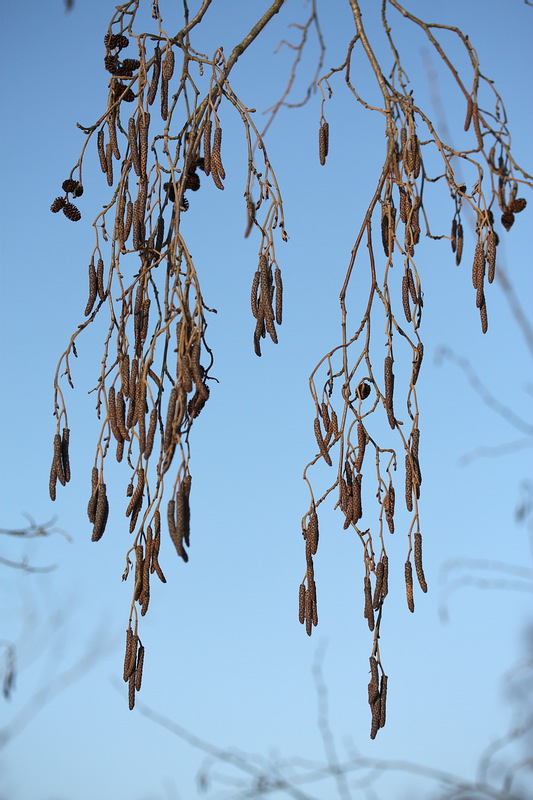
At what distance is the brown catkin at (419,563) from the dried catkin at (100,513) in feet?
1.66

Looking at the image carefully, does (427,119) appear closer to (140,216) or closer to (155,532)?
(140,216)

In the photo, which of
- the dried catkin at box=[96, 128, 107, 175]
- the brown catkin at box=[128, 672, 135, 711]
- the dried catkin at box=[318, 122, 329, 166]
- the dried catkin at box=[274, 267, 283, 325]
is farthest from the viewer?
the dried catkin at box=[318, 122, 329, 166]

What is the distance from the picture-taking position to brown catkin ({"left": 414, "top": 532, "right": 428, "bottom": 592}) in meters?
1.47

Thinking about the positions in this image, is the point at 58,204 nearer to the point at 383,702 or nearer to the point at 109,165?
the point at 109,165

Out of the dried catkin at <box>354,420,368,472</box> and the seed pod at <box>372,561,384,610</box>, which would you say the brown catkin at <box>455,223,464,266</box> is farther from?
the seed pod at <box>372,561,384,610</box>

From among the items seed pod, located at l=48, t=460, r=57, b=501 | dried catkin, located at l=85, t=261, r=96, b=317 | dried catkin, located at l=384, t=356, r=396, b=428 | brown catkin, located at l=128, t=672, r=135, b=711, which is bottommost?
brown catkin, located at l=128, t=672, r=135, b=711

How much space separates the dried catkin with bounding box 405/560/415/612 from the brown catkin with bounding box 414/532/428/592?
0.04 feet

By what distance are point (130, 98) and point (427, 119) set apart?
55 centimetres

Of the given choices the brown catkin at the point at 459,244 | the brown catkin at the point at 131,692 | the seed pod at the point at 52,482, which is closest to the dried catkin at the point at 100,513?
the seed pod at the point at 52,482

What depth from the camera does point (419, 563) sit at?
59.0 inches

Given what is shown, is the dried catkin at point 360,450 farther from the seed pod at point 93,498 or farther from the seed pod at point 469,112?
the seed pod at point 469,112

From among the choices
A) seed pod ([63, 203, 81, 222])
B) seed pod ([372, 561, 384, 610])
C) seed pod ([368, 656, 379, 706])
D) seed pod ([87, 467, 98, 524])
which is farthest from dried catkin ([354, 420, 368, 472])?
seed pod ([63, 203, 81, 222])

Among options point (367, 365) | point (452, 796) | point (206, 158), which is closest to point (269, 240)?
point (206, 158)

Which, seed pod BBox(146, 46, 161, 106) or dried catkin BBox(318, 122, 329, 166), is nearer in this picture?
seed pod BBox(146, 46, 161, 106)
